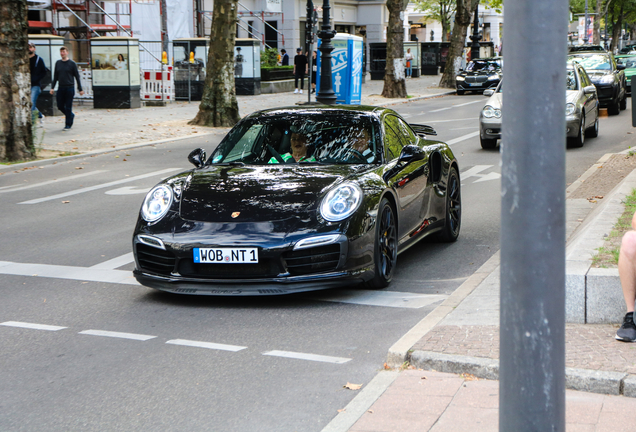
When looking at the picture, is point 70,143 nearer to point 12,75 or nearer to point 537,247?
point 12,75

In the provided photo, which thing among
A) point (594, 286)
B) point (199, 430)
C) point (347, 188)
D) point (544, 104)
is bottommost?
point (199, 430)

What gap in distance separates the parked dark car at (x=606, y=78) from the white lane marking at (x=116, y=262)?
17.6 m

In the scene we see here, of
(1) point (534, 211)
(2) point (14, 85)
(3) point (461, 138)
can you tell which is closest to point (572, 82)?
(3) point (461, 138)

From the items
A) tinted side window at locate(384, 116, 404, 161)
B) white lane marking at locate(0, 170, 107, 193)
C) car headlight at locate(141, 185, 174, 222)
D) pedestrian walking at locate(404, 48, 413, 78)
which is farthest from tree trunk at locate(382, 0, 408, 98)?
car headlight at locate(141, 185, 174, 222)

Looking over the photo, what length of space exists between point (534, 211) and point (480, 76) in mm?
34745

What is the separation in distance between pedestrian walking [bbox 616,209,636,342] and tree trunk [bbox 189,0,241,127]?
1789cm

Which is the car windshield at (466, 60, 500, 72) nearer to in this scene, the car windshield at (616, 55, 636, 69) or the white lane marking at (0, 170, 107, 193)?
the car windshield at (616, 55, 636, 69)

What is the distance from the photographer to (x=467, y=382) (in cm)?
446

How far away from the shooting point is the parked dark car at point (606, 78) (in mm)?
23938

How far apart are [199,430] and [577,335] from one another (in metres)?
2.28

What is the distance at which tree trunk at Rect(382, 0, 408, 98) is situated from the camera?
3350 cm

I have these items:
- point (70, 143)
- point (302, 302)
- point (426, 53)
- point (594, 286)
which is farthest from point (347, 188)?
point (426, 53)

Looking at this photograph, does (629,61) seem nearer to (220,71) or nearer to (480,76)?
(480,76)

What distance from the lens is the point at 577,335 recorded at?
4.97 meters
